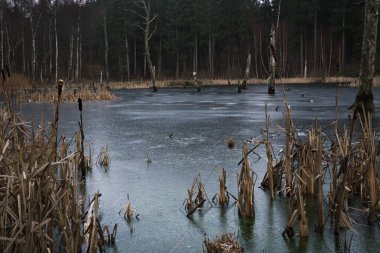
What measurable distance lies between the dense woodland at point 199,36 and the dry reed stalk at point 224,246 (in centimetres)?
4633

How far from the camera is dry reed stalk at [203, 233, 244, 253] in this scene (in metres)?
4.05

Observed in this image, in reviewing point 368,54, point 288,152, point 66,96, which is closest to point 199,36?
point 66,96

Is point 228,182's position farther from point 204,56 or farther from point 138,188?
point 204,56

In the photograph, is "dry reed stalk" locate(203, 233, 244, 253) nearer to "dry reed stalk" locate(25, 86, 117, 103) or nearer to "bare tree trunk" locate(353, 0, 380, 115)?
"bare tree trunk" locate(353, 0, 380, 115)

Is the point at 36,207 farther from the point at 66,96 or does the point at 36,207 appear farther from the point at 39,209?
the point at 66,96

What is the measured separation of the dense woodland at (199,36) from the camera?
168 feet

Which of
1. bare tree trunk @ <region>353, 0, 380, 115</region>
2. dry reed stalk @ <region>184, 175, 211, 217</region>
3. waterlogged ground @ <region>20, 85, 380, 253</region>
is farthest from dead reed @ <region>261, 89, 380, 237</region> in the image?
bare tree trunk @ <region>353, 0, 380, 115</region>

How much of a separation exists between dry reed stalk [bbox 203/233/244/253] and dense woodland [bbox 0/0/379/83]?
152 feet

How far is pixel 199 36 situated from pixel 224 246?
5806 cm

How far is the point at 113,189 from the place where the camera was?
6.48m

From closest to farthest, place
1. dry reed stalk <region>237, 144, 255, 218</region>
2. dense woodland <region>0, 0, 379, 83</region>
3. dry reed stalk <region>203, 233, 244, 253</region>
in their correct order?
dry reed stalk <region>203, 233, 244, 253</region>, dry reed stalk <region>237, 144, 255, 218</region>, dense woodland <region>0, 0, 379, 83</region>

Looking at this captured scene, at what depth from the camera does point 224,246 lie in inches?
160

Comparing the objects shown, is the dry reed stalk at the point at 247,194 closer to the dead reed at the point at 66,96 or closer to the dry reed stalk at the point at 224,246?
the dry reed stalk at the point at 224,246

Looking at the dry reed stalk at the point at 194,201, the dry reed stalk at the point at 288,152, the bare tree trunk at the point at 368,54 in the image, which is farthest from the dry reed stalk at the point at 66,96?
the dry reed stalk at the point at 288,152
